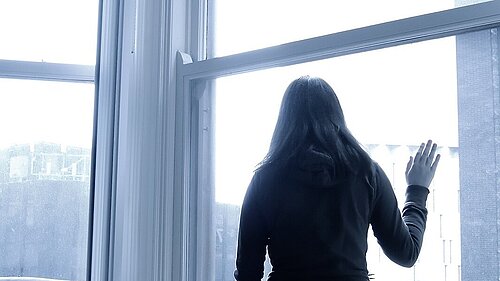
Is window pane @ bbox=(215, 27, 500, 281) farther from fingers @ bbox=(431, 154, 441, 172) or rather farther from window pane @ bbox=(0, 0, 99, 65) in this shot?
window pane @ bbox=(0, 0, 99, 65)

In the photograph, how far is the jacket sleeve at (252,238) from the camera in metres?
1.48

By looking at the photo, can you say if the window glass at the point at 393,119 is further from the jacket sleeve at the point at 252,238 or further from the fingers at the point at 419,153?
the jacket sleeve at the point at 252,238

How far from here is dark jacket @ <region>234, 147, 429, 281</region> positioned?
1383mm

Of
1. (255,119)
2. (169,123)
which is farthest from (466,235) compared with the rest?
(169,123)

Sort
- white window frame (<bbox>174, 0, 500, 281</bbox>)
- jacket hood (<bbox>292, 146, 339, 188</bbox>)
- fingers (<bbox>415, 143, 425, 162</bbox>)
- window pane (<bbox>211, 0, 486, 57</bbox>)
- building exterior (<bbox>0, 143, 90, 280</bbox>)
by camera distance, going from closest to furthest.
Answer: jacket hood (<bbox>292, 146, 339, 188</bbox>) → fingers (<bbox>415, 143, 425, 162</bbox>) → window pane (<bbox>211, 0, 486, 57</bbox>) → white window frame (<bbox>174, 0, 500, 281</bbox>) → building exterior (<bbox>0, 143, 90, 280</bbox>)

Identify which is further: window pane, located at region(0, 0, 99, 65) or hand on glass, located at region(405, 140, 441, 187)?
window pane, located at region(0, 0, 99, 65)

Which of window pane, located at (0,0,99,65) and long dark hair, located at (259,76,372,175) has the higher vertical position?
window pane, located at (0,0,99,65)

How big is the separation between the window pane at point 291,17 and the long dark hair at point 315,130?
26 cm

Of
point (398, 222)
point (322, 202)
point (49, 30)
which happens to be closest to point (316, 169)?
point (322, 202)

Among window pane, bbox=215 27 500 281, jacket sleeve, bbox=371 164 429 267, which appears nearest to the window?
window pane, bbox=215 27 500 281

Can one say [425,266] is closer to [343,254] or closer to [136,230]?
[343,254]

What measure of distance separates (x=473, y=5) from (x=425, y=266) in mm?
591

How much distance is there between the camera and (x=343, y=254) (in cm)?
138

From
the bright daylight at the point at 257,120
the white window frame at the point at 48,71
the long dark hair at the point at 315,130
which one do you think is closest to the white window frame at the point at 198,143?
the bright daylight at the point at 257,120
